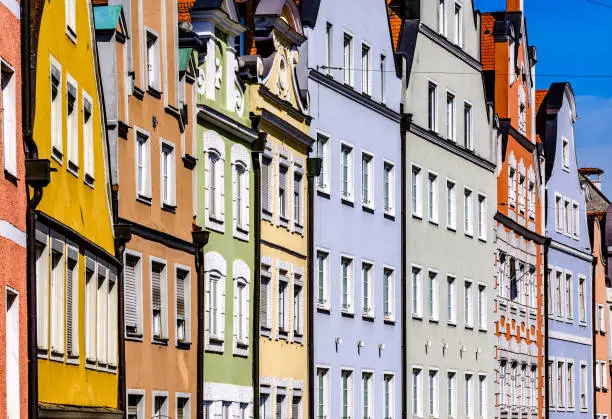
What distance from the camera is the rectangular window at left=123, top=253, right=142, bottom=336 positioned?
37.4m

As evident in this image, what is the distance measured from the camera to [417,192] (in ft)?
190

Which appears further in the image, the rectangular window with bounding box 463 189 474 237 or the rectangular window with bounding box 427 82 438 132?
the rectangular window with bounding box 463 189 474 237

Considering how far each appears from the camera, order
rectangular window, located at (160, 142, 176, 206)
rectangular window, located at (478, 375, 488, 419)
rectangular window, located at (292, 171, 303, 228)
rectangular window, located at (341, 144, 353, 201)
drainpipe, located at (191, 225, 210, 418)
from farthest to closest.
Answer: rectangular window, located at (478, 375, 488, 419) < rectangular window, located at (341, 144, 353, 201) < rectangular window, located at (292, 171, 303, 228) < drainpipe, located at (191, 225, 210, 418) < rectangular window, located at (160, 142, 176, 206)

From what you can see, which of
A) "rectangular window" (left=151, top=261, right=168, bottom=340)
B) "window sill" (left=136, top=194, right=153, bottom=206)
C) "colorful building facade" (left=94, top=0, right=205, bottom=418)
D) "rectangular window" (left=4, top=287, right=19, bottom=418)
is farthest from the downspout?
"rectangular window" (left=4, top=287, right=19, bottom=418)

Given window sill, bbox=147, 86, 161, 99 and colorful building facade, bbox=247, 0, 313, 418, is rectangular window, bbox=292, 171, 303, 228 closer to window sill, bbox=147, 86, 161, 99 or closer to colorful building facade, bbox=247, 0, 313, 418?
colorful building facade, bbox=247, 0, 313, 418

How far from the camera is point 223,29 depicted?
43906mm

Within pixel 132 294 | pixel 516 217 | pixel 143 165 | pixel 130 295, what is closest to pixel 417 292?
pixel 516 217

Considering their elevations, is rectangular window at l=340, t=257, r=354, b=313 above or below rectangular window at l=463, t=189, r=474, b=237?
below

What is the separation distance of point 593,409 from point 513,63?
16.3 metres

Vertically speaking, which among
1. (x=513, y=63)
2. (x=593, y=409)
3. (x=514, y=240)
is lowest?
(x=593, y=409)

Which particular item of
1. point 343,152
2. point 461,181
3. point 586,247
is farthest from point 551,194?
point 343,152

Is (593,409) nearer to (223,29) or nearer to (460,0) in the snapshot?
(460,0)

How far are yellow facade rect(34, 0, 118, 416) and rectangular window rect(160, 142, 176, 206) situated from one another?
168 inches

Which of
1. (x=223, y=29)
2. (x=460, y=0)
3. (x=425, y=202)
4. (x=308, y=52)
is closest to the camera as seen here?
(x=223, y=29)
